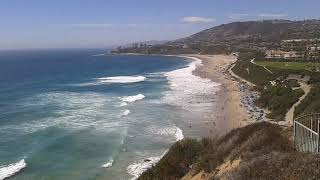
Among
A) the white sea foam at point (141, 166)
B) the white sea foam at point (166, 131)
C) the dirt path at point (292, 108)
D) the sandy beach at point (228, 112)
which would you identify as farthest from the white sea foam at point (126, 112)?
the white sea foam at point (141, 166)

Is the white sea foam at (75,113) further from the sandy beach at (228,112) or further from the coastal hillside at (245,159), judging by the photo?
the coastal hillside at (245,159)

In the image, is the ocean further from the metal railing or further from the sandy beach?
the metal railing

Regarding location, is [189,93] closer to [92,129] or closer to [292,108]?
[292,108]

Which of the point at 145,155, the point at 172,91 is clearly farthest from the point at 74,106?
the point at 145,155

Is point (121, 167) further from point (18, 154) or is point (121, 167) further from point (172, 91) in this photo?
point (172, 91)

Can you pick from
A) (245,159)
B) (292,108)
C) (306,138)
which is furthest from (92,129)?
(306,138)

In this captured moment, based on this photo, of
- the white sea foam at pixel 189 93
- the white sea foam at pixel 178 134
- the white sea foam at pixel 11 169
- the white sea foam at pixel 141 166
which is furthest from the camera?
the white sea foam at pixel 189 93
